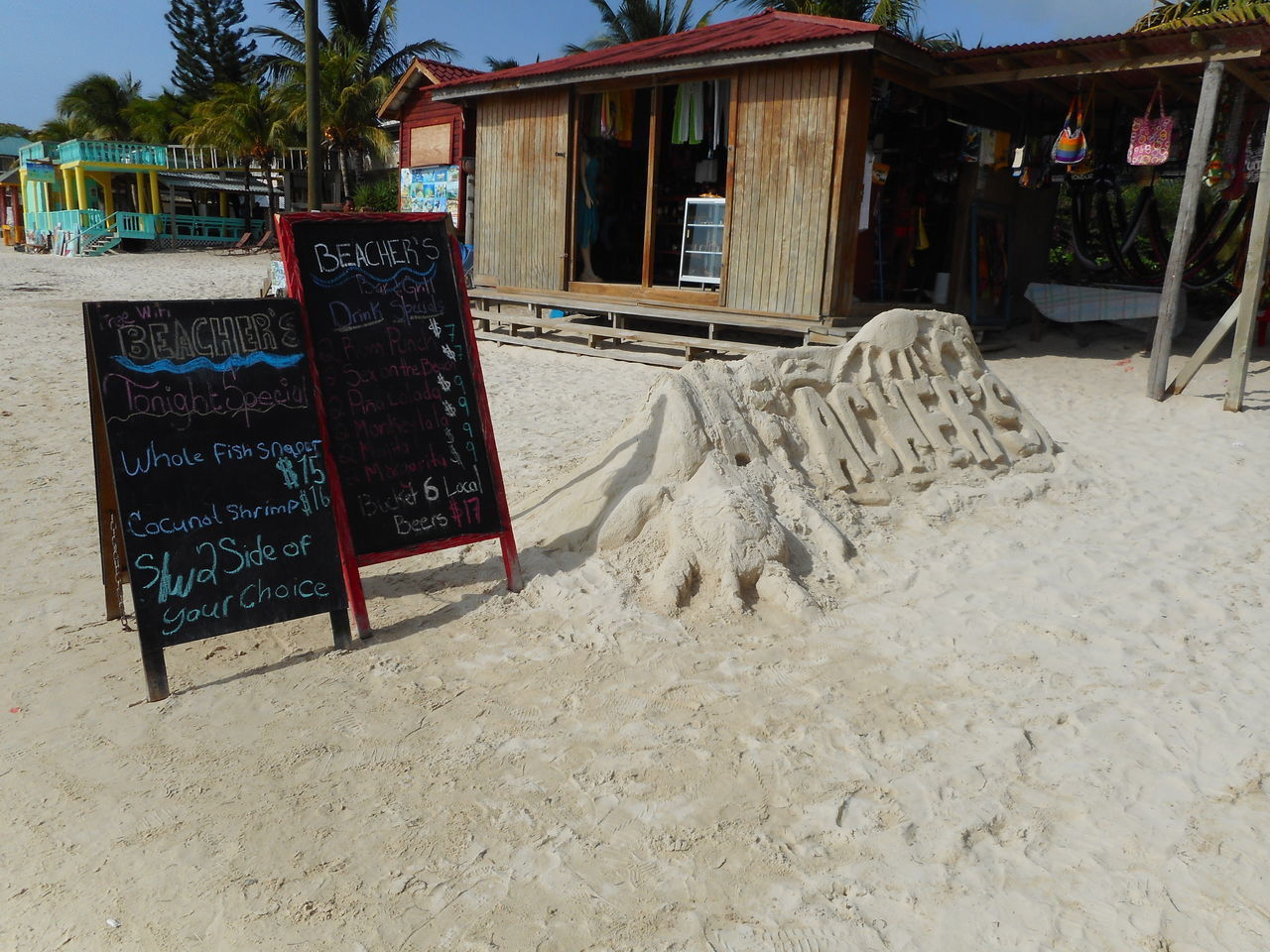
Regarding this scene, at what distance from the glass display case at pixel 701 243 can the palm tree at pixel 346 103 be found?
18.4m

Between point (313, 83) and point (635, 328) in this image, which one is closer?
point (313, 83)

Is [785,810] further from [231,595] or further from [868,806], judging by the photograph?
[231,595]

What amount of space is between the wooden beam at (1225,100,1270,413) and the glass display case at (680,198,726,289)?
5063 millimetres

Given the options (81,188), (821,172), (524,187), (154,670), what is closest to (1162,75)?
(821,172)

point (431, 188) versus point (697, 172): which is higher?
point (431, 188)

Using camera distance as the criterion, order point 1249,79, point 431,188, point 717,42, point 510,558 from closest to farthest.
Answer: point 510,558 → point 1249,79 → point 717,42 → point 431,188

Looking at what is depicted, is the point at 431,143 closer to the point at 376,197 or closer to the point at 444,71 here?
the point at 444,71

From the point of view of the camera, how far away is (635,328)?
40.4 ft

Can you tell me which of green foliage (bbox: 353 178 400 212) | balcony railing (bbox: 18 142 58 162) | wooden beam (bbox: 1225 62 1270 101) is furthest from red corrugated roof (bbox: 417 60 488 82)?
balcony railing (bbox: 18 142 58 162)

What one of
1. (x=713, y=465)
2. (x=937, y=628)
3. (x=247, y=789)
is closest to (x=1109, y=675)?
(x=937, y=628)

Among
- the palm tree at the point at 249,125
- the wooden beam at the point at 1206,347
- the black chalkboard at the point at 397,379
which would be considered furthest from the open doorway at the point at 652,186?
the palm tree at the point at 249,125

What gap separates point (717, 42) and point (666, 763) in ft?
30.6

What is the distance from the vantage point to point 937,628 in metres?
4.01

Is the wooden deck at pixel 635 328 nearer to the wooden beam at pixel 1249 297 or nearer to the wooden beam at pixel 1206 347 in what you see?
the wooden beam at pixel 1206 347
